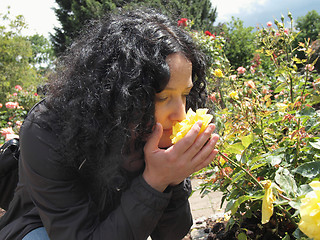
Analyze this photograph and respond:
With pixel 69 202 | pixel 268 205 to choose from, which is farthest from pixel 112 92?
pixel 268 205

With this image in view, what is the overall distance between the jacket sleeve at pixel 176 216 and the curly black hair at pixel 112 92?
27 centimetres

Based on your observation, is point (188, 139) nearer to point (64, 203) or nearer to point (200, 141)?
point (200, 141)

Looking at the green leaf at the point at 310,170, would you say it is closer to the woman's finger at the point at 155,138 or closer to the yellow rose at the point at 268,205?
the yellow rose at the point at 268,205

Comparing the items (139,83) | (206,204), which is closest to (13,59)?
(206,204)

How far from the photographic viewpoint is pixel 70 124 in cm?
106

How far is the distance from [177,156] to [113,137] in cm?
26

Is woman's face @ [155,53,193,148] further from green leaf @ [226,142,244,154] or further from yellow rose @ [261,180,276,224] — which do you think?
yellow rose @ [261,180,276,224]

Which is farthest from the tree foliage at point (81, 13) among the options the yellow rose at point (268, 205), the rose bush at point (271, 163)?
the yellow rose at point (268, 205)

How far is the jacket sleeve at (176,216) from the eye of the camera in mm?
1284

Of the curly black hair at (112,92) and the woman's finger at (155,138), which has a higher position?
the curly black hair at (112,92)

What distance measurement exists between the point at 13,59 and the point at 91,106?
11.3 m

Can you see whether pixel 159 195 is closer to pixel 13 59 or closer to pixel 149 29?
→ pixel 149 29

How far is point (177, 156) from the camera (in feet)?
3.19

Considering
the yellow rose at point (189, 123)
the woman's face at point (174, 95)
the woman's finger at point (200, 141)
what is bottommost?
the woman's finger at point (200, 141)
